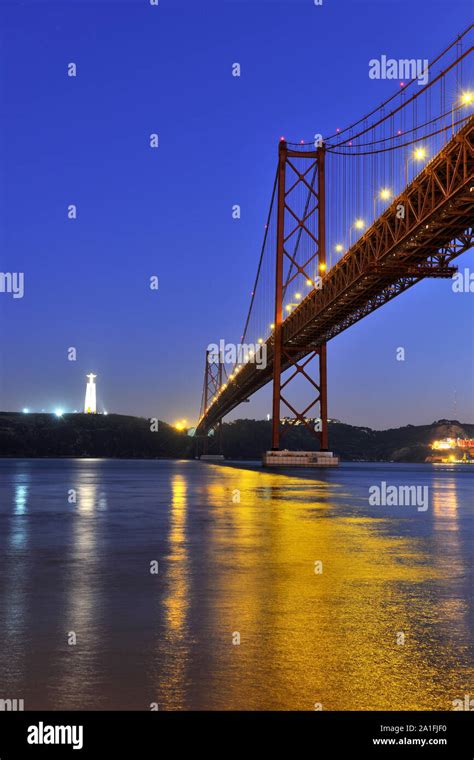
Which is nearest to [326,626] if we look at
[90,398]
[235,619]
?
[235,619]

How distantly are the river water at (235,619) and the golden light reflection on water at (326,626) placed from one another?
0.02 m

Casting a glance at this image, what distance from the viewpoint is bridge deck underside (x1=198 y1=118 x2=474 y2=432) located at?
1129 inches

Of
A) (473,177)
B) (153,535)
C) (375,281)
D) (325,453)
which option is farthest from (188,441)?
(153,535)

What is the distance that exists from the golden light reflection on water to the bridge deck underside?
2139 centimetres

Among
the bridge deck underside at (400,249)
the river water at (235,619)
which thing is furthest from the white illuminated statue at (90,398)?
the river water at (235,619)

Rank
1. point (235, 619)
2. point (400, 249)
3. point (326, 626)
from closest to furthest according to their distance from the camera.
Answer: point (326, 626)
point (235, 619)
point (400, 249)

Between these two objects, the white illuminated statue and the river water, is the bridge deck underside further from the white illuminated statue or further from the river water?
the white illuminated statue

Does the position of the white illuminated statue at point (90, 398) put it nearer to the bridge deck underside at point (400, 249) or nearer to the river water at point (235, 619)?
the bridge deck underside at point (400, 249)

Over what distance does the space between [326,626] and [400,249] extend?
3152cm

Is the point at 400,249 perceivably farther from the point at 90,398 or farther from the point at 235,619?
the point at 90,398

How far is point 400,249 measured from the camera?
3497 cm

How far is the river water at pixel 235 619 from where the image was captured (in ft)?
13.0

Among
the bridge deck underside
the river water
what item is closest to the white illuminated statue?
the bridge deck underside
